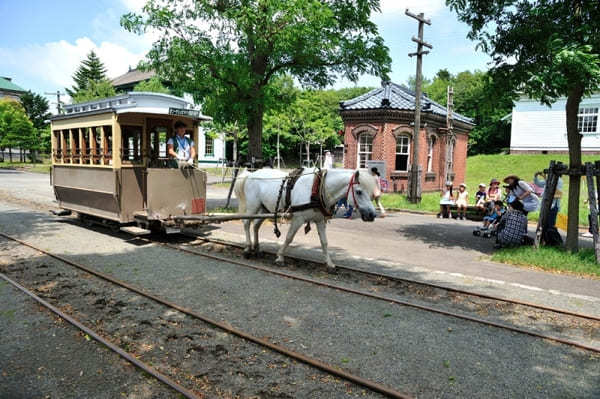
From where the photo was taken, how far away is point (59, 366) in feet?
13.4

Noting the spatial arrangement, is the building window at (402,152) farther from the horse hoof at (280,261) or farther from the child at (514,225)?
the horse hoof at (280,261)

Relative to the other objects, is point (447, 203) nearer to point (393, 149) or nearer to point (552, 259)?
point (552, 259)

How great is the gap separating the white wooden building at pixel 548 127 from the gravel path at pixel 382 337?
1355 inches

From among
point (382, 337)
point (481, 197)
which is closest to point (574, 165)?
point (481, 197)

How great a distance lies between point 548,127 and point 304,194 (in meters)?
36.0

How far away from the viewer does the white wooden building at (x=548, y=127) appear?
32938 millimetres

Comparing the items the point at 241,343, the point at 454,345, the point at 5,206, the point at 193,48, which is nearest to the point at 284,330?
the point at 241,343

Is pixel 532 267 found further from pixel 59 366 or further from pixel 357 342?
pixel 59 366

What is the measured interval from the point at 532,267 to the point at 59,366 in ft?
27.8

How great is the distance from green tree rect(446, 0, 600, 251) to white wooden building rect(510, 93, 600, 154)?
2754 cm

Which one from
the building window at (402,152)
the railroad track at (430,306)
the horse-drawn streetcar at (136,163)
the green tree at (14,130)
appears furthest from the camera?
the green tree at (14,130)

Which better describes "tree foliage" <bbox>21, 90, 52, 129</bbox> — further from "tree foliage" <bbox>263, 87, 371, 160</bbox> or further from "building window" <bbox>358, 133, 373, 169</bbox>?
"building window" <bbox>358, 133, 373, 169</bbox>

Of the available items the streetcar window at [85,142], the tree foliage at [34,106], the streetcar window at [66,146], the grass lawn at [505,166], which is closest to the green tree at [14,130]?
the tree foliage at [34,106]

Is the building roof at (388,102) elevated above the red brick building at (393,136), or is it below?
above
